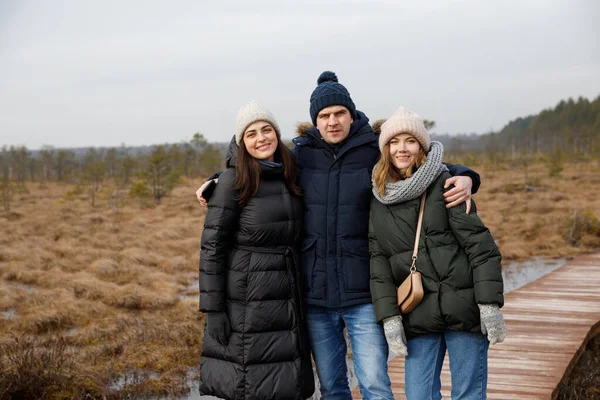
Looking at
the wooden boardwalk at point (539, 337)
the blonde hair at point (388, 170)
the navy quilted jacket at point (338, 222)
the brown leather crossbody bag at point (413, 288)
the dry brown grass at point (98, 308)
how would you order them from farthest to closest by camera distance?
the dry brown grass at point (98, 308), the wooden boardwalk at point (539, 337), the navy quilted jacket at point (338, 222), the blonde hair at point (388, 170), the brown leather crossbody bag at point (413, 288)

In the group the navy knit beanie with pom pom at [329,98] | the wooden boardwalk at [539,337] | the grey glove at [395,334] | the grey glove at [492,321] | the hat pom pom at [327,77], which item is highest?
the hat pom pom at [327,77]

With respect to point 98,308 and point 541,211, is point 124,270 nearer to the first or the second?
point 98,308

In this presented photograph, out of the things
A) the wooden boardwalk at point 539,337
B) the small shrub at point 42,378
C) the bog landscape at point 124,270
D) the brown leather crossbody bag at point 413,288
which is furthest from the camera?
the bog landscape at point 124,270

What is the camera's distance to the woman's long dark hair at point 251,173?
2779mm

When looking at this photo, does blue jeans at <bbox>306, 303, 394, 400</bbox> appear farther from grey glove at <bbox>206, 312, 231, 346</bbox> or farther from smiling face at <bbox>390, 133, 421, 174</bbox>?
smiling face at <bbox>390, 133, 421, 174</bbox>

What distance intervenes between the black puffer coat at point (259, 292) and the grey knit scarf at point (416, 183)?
0.46 meters

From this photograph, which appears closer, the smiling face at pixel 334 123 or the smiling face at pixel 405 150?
the smiling face at pixel 405 150

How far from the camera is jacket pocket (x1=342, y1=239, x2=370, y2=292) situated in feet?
9.17

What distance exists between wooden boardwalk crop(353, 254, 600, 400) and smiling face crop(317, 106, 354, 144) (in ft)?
6.27

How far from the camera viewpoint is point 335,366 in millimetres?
2918

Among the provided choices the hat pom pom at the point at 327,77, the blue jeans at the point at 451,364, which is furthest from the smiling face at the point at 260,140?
the blue jeans at the point at 451,364

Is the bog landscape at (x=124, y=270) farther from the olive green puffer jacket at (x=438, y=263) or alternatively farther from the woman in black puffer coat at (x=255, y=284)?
the olive green puffer jacket at (x=438, y=263)

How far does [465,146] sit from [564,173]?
1796 inches

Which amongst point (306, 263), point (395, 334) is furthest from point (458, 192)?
point (306, 263)
